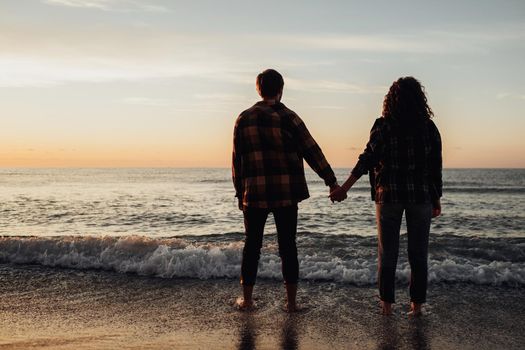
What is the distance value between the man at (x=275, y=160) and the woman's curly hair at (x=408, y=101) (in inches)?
28.5

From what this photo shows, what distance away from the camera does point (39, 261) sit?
6.42m

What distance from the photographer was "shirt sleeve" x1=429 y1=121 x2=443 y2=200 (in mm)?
3787

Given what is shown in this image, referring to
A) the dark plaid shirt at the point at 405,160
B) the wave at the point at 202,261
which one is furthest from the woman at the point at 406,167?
the wave at the point at 202,261

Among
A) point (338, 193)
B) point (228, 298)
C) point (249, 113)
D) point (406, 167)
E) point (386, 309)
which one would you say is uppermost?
point (249, 113)

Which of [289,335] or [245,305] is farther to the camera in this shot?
[245,305]

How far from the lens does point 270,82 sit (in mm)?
3984

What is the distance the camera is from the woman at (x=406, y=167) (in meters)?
3.74

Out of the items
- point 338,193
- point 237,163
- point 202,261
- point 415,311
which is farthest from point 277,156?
point 202,261

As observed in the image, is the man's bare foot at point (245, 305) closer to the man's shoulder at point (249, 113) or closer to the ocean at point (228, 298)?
the ocean at point (228, 298)

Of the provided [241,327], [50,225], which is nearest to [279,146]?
[241,327]

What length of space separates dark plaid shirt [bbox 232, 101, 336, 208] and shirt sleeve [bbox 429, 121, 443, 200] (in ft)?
2.68

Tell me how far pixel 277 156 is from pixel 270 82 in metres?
0.65

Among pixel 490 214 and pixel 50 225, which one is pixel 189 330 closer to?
pixel 50 225

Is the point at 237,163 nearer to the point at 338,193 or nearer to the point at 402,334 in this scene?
the point at 338,193
